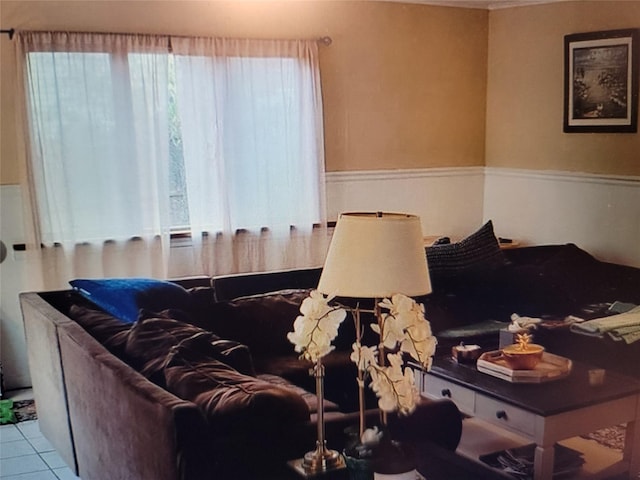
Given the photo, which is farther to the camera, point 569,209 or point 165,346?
point 569,209

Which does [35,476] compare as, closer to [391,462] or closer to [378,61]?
[391,462]

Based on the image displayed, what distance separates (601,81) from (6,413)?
3.89 metres

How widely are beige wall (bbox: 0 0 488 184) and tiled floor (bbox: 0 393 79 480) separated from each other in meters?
2.18

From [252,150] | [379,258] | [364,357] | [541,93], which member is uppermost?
[541,93]

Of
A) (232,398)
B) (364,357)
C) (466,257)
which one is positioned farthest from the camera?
(466,257)

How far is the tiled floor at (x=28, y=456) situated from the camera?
3027 millimetres

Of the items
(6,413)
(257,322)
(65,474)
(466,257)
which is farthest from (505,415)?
(6,413)

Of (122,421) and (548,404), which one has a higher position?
(122,421)

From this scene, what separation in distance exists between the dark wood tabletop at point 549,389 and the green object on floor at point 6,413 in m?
2.10

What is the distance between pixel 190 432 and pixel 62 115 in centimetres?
276

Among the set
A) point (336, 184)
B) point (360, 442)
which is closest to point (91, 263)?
point (336, 184)

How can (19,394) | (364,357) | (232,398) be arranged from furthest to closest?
(19,394) → (232,398) → (364,357)

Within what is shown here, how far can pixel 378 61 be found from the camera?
5.17m

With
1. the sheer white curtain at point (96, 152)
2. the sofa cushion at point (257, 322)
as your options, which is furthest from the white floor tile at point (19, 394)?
the sofa cushion at point (257, 322)
